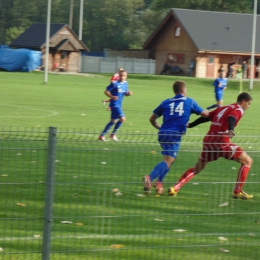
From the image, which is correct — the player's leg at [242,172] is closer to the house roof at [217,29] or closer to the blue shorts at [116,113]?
the blue shorts at [116,113]

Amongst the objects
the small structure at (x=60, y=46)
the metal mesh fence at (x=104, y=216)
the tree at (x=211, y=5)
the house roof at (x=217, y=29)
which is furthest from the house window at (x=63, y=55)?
the metal mesh fence at (x=104, y=216)

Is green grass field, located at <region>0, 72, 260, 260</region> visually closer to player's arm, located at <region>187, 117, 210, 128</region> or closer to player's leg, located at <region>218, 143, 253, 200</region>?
player's leg, located at <region>218, 143, 253, 200</region>

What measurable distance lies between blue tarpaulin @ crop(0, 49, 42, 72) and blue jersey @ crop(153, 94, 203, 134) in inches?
1892

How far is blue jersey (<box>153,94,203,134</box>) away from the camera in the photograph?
10.5 metres

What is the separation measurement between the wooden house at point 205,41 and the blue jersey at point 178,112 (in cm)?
5849

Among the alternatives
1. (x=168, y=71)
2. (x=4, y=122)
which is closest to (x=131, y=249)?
(x=4, y=122)

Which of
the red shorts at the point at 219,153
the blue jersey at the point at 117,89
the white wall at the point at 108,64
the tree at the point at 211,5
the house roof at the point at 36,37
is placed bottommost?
the red shorts at the point at 219,153

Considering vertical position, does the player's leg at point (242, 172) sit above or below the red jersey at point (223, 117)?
below

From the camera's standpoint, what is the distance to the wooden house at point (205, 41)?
6962cm

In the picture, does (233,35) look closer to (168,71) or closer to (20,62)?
(168,71)

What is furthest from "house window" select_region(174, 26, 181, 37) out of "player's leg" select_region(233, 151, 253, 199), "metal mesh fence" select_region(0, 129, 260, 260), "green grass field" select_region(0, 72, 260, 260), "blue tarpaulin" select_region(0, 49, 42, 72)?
"metal mesh fence" select_region(0, 129, 260, 260)

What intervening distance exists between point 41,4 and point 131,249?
108 m

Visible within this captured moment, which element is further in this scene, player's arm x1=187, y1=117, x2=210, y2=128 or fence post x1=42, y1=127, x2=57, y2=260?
player's arm x1=187, y1=117, x2=210, y2=128

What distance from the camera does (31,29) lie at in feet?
236
